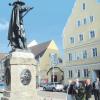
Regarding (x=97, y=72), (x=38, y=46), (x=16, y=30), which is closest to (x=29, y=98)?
(x=16, y=30)

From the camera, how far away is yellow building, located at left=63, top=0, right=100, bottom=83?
182 feet

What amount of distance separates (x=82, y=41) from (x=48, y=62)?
22.8 meters

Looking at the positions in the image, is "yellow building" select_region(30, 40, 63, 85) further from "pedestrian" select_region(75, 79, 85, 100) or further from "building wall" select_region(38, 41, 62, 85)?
"pedestrian" select_region(75, 79, 85, 100)

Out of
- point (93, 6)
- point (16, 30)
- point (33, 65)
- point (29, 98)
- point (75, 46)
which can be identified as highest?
point (93, 6)

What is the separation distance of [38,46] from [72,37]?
26.9 meters

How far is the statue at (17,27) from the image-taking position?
1759 cm

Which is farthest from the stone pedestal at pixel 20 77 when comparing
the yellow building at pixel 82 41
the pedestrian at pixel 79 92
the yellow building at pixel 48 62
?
the yellow building at pixel 48 62

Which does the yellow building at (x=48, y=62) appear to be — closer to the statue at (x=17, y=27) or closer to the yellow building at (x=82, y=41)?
the yellow building at (x=82, y=41)

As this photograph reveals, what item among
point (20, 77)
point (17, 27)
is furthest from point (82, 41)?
point (20, 77)

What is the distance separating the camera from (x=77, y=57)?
59.8 m

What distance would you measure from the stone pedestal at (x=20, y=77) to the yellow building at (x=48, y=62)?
54663mm

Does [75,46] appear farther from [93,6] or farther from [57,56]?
[57,56]

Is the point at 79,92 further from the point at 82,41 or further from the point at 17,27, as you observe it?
the point at 82,41

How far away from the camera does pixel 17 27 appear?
57.9 ft
